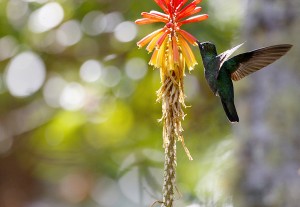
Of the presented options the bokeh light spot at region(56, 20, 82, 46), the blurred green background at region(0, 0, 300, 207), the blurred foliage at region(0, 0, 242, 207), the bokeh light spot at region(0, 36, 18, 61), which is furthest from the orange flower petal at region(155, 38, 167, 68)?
the bokeh light spot at region(0, 36, 18, 61)

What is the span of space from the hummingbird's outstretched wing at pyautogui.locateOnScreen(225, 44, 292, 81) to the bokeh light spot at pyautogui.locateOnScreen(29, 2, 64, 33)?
2.04m

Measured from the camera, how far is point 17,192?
172 inches

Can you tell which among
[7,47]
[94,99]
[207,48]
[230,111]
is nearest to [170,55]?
[207,48]

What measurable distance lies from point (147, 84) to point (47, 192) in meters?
1.34

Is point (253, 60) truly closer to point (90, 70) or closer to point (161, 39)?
point (161, 39)

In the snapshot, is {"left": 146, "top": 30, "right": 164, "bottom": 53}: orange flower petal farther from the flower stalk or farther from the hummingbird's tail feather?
the hummingbird's tail feather

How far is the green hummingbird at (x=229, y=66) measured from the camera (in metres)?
1.29

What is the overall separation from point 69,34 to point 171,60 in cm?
256

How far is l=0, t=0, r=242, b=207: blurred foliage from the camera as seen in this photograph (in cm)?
338

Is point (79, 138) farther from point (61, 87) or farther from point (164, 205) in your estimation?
point (164, 205)

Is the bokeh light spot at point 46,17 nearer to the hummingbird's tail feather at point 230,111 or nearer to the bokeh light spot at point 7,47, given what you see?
the bokeh light spot at point 7,47

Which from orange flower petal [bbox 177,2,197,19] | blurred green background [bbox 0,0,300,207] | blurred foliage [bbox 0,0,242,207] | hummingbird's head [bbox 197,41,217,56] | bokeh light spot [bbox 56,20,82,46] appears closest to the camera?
orange flower petal [bbox 177,2,197,19]

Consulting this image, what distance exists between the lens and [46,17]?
3.42 m

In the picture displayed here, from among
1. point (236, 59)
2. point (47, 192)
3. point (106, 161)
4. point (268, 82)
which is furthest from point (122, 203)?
point (236, 59)
